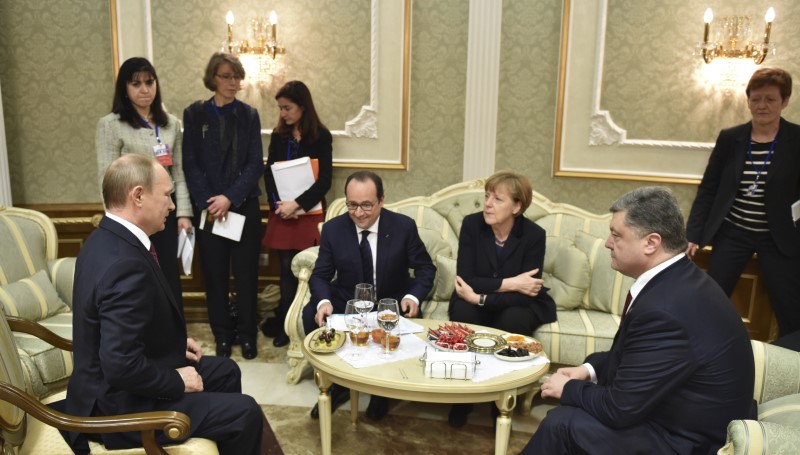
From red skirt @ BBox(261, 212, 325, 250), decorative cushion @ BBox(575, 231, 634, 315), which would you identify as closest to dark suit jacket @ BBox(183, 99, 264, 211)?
red skirt @ BBox(261, 212, 325, 250)

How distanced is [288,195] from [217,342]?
1.06 metres

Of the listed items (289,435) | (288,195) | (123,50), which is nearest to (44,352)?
(289,435)

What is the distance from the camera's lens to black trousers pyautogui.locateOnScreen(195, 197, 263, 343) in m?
3.99

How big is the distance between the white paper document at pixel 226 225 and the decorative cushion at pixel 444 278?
1.25 metres

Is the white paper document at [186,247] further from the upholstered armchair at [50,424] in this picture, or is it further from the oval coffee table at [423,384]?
the upholstered armchair at [50,424]

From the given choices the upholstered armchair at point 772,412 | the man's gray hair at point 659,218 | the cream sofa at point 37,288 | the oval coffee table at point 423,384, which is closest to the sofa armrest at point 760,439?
the upholstered armchair at point 772,412

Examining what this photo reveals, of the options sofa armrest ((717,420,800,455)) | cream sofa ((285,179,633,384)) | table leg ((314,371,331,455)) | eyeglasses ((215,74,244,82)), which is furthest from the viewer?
eyeglasses ((215,74,244,82))

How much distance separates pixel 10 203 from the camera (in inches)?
182

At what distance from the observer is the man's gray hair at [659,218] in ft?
6.65

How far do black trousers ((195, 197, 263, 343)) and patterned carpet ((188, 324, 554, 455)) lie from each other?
51cm

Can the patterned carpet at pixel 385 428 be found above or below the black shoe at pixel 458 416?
below

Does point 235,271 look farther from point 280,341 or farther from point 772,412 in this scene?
point 772,412

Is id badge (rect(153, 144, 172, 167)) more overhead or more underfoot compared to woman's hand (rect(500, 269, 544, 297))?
more overhead

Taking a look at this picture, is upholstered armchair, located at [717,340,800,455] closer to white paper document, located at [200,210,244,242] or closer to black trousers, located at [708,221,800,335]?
black trousers, located at [708,221,800,335]
